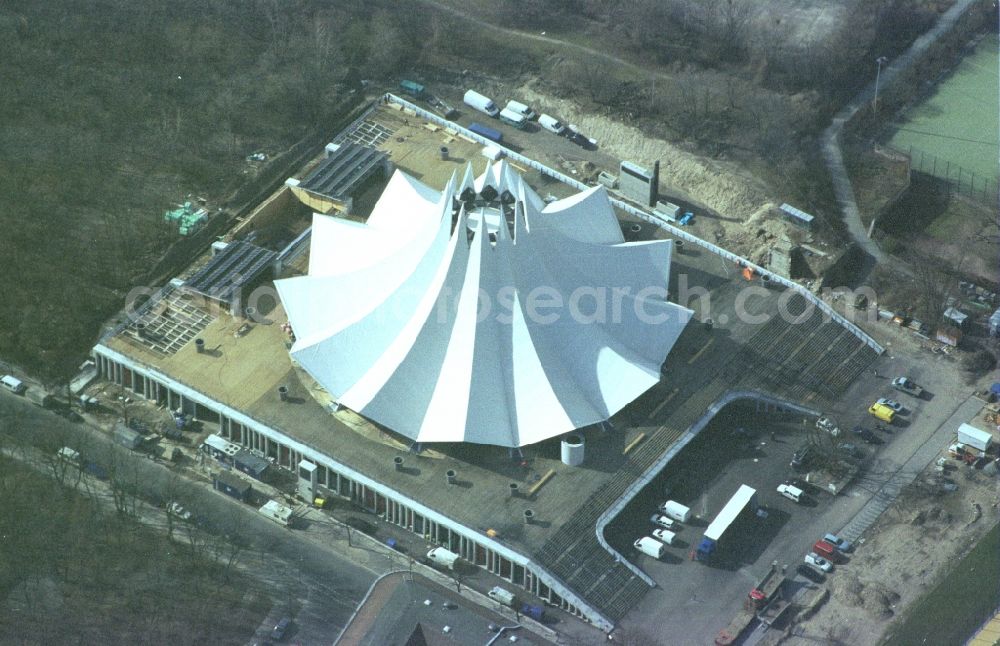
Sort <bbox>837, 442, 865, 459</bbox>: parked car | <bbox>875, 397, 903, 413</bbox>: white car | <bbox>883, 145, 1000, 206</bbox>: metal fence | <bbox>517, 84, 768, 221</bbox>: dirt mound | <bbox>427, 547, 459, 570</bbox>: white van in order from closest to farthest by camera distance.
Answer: <bbox>427, 547, 459, 570</bbox>: white van → <bbox>837, 442, 865, 459</bbox>: parked car → <bbox>875, 397, 903, 413</bbox>: white car → <bbox>517, 84, 768, 221</bbox>: dirt mound → <bbox>883, 145, 1000, 206</bbox>: metal fence

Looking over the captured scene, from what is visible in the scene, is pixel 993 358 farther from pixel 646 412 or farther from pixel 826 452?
pixel 646 412

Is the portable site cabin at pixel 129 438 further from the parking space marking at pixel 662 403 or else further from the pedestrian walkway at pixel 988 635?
the pedestrian walkway at pixel 988 635

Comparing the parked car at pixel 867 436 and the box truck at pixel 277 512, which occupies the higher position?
the parked car at pixel 867 436

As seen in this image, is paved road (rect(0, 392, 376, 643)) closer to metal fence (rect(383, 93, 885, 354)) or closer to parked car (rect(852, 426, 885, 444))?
parked car (rect(852, 426, 885, 444))

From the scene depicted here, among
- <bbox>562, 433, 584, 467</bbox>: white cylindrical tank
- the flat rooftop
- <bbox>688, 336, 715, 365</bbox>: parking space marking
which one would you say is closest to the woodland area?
the flat rooftop

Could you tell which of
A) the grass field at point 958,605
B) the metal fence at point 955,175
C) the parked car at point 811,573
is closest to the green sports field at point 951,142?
the metal fence at point 955,175

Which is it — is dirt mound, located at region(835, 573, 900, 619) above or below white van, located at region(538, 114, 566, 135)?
below
